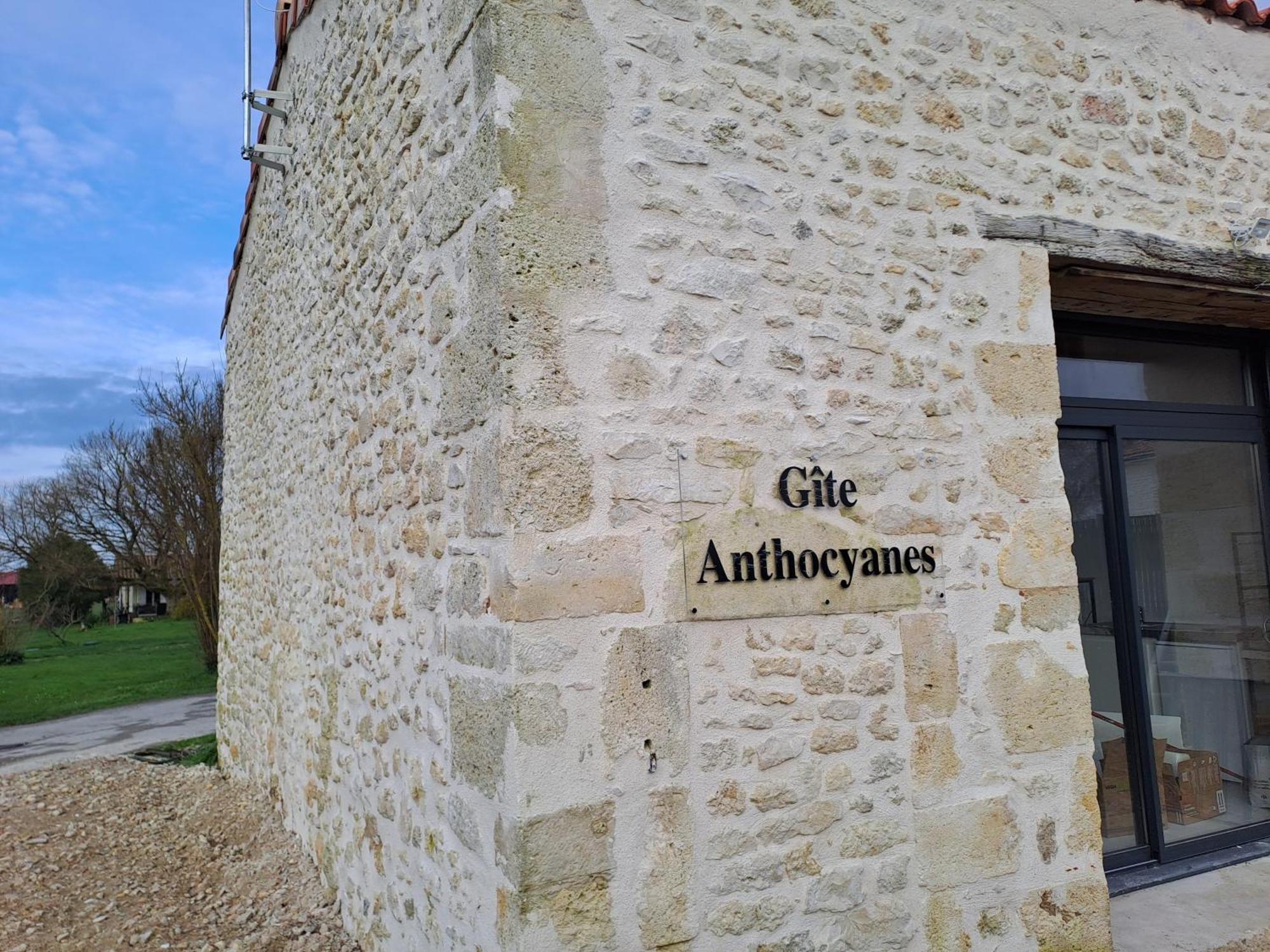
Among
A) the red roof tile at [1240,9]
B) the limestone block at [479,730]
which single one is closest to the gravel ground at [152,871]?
the limestone block at [479,730]

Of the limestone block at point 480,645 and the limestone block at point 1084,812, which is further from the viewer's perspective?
the limestone block at point 1084,812

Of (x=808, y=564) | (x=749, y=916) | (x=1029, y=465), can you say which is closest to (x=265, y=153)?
(x=808, y=564)

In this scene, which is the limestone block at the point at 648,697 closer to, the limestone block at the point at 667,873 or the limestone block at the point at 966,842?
the limestone block at the point at 667,873

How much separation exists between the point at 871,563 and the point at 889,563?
77mm

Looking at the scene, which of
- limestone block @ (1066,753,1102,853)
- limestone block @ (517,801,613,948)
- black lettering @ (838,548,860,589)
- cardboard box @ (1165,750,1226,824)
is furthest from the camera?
cardboard box @ (1165,750,1226,824)

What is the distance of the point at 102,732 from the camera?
34.4 feet

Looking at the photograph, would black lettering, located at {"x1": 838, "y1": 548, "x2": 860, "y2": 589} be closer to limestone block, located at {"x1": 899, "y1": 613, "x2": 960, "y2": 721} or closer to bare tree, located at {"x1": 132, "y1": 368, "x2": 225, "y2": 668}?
limestone block, located at {"x1": 899, "y1": 613, "x2": 960, "y2": 721}

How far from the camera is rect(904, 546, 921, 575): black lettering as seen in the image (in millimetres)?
3016

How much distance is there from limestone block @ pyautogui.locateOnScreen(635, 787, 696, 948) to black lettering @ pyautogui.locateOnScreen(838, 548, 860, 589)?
0.83 meters

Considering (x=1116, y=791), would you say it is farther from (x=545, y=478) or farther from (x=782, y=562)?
(x=545, y=478)

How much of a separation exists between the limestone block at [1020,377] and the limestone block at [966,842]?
139 centimetres

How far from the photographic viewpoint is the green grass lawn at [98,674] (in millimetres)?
12969

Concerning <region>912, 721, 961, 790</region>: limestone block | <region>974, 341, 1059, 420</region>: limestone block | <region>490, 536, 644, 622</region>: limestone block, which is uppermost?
<region>974, 341, 1059, 420</region>: limestone block

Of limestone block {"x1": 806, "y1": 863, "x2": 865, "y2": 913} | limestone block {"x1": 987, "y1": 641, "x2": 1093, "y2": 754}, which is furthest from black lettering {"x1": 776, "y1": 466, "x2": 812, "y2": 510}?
limestone block {"x1": 806, "y1": 863, "x2": 865, "y2": 913}
